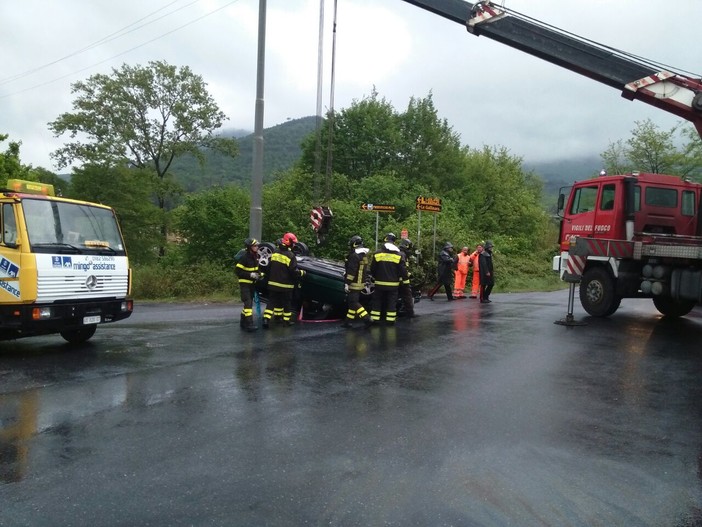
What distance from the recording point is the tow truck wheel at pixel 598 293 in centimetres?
1227

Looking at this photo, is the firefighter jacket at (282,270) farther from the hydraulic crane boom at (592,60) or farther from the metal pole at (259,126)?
the hydraulic crane boom at (592,60)

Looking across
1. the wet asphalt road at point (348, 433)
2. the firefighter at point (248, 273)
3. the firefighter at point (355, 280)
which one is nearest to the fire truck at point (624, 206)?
the wet asphalt road at point (348, 433)

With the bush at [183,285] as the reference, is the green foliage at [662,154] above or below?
above

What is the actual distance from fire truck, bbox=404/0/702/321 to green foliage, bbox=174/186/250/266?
17319 millimetres

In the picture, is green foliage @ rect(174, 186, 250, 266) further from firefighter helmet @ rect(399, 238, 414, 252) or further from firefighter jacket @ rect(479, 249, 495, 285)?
firefighter jacket @ rect(479, 249, 495, 285)

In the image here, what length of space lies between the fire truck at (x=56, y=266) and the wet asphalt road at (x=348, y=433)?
588 mm

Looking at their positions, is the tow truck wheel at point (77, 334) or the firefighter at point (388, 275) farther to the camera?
the firefighter at point (388, 275)

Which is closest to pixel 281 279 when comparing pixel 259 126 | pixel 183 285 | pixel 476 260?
pixel 259 126

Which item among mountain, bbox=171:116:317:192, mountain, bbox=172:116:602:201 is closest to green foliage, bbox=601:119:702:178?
mountain, bbox=172:116:602:201

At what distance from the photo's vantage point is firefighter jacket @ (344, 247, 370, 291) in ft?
35.1

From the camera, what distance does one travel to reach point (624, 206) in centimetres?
1228

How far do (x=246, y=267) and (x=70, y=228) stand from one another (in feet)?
9.89

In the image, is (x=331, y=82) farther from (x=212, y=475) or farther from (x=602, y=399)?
(x=212, y=475)

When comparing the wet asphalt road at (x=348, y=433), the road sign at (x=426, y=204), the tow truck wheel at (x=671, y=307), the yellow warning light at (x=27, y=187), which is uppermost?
the road sign at (x=426, y=204)
